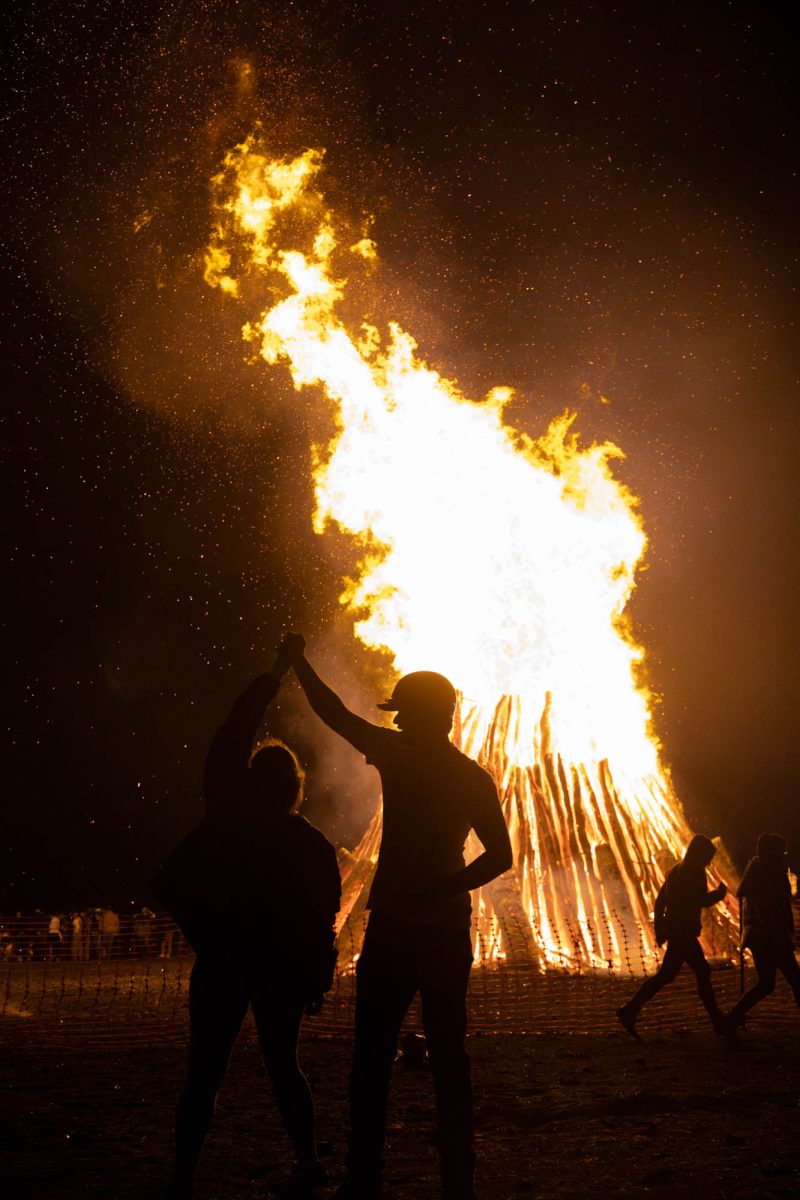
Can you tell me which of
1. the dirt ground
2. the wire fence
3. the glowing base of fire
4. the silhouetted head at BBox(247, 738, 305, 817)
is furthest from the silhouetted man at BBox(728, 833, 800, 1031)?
the silhouetted head at BBox(247, 738, 305, 817)

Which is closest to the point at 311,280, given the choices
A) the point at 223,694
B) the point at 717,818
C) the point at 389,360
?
the point at 389,360

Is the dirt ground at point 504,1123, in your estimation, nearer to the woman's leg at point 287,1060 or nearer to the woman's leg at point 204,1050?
the woman's leg at point 287,1060

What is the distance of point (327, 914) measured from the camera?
390cm

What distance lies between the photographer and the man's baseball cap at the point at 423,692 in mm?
3674

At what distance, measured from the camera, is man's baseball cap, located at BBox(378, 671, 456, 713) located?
12.1 feet

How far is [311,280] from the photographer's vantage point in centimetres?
1702

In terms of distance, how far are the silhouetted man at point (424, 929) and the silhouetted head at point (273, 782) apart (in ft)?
1.86

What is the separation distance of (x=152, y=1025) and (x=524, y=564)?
988 centimetres

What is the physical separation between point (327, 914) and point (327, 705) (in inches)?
33.3

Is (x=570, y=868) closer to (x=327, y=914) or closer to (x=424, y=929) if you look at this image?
(x=327, y=914)

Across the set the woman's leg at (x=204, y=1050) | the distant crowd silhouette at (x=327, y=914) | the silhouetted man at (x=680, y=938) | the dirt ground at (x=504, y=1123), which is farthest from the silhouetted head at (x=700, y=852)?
the woman's leg at (x=204, y=1050)

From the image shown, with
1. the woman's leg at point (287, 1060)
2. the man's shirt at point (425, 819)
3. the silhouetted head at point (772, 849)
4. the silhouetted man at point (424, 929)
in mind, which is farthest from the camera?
the silhouetted head at point (772, 849)

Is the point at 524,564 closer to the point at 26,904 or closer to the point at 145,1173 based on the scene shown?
the point at 145,1173

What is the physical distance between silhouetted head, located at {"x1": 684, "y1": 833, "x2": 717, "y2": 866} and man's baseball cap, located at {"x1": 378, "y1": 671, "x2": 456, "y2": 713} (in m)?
5.72
